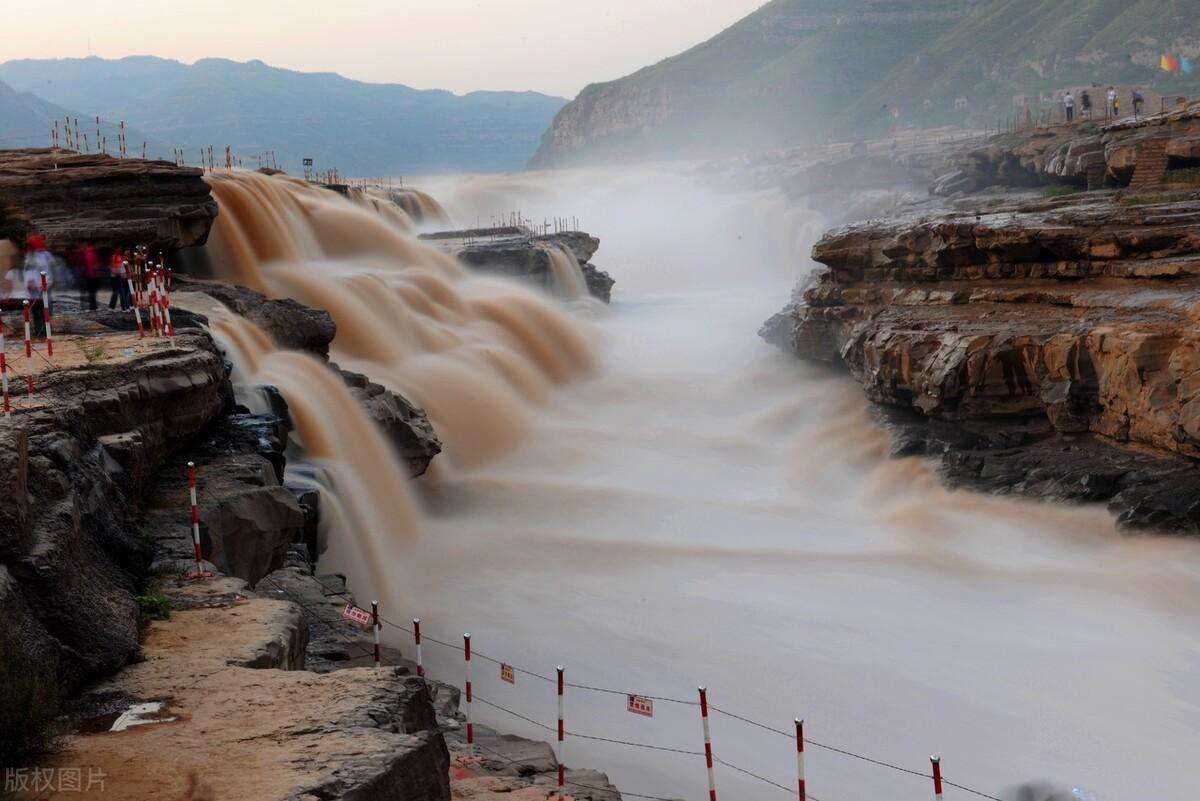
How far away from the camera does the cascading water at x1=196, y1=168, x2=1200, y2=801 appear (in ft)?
39.1

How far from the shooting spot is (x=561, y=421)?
24.3 metres

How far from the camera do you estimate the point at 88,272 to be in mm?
18000

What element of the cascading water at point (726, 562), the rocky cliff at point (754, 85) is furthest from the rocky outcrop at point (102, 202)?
the rocky cliff at point (754, 85)

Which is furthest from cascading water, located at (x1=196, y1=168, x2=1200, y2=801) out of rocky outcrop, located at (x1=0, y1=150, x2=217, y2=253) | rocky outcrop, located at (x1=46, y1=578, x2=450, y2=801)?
rocky outcrop, located at (x1=46, y1=578, x2=450, y2=801)

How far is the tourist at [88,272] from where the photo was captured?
58.7 ft

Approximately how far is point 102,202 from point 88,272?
2.42m

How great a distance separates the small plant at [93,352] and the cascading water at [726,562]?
3332 mm

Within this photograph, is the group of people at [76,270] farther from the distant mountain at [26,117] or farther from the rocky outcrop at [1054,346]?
the distant mountain at [26,117]

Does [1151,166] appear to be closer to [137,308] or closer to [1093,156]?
[1093,156]

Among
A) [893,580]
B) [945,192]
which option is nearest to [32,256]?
[893,580]

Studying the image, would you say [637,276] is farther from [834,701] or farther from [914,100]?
[914,100]

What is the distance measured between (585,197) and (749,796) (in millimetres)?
59291

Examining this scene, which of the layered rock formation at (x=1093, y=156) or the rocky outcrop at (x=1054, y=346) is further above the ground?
the layered rock formation at (x=1093, y=156)

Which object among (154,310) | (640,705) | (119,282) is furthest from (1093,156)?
(640,705)
